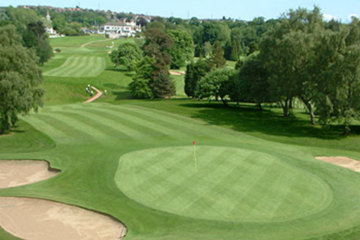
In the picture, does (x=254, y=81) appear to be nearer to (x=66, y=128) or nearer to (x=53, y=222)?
(x=66, y=128)

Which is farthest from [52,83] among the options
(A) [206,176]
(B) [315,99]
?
(A) [206,176]

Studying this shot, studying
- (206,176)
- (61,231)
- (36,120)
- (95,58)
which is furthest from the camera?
(95,58)

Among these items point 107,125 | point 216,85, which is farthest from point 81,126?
point 216,85

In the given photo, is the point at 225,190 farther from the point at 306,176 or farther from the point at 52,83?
the point at 52,83

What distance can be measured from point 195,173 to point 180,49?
383 ft

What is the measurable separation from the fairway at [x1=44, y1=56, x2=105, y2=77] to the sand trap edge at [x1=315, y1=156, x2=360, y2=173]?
268 feet

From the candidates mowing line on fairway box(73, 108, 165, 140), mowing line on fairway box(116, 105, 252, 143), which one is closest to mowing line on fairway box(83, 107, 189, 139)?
mowing line on fairway box(73, 108, 165, 140)

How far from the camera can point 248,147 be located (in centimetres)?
3525

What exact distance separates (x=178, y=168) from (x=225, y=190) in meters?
5.14

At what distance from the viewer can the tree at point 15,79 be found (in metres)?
37.4

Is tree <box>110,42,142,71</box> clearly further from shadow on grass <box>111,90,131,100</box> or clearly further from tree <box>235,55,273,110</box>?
tree <box>235,55,273,110</box>

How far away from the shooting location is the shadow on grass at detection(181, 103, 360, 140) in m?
44.0

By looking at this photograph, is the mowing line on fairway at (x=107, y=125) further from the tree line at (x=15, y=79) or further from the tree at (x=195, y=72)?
the tree at (x=195, y=72)

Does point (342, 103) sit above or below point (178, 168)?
above
